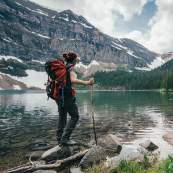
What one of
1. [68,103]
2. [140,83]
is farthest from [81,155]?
[140,83]

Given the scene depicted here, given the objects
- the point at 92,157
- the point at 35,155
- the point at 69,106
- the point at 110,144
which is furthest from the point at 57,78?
the point at 110,144

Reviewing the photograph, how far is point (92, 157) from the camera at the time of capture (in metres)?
6.43

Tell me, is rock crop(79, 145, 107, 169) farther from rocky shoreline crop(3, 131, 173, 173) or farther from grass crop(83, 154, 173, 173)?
grass crop(83, 154, 173, 173)

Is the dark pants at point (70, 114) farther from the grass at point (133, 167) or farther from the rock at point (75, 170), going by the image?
the grass at point (133, 167)

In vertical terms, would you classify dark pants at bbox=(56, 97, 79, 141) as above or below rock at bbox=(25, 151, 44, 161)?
above

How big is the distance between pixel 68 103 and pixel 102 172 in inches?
117

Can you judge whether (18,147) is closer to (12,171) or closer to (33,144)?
(33,144)

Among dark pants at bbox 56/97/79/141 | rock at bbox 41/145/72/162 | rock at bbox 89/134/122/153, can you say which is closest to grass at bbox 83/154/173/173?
rock at bbox 41/145/72/162

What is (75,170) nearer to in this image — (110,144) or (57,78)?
(110,144)

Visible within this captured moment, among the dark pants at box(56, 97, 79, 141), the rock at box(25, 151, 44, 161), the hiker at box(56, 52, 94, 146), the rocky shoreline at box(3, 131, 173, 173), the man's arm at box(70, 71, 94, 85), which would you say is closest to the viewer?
the rocky shoreline at box(3, 131, 173, 173)

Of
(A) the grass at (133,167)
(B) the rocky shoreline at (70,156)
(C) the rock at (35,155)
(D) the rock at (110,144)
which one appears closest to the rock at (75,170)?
(B) the rocky shoreline at (70,156)

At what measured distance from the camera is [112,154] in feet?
25.5

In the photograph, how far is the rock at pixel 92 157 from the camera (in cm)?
620

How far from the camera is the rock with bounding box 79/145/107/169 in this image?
6.20 meters
